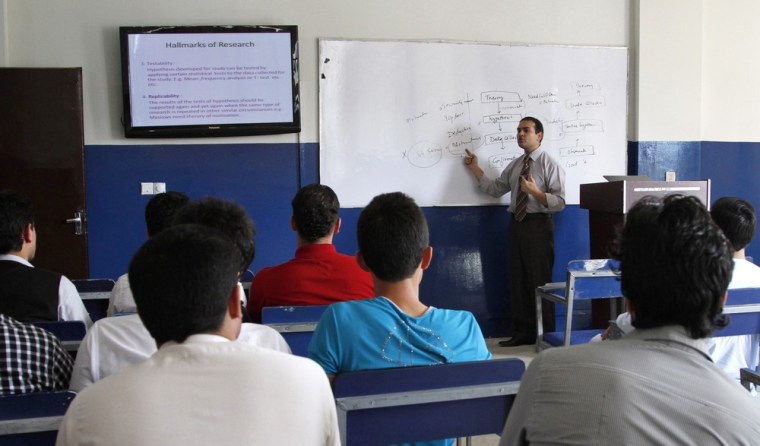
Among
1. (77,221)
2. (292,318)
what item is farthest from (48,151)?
(292,318)

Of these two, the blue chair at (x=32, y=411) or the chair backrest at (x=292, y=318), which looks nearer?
the blue chair at (x=32, y=411)

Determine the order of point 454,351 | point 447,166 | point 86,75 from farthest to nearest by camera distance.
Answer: point 447,166
point 86,75
point 454,351

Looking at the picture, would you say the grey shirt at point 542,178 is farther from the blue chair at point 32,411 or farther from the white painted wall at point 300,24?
the blue chair at point 32,411

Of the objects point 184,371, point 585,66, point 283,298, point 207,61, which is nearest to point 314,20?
point 207,61

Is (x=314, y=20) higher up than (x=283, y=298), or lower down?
higher up

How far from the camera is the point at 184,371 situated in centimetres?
98

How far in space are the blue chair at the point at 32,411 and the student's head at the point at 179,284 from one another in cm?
43

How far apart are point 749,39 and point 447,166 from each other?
2.78 m

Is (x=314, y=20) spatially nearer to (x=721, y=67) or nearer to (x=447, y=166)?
(x=447, y=166)

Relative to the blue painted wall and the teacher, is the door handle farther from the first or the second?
the teacher

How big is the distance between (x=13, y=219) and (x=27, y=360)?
1036 mm

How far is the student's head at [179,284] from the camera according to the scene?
1036mm

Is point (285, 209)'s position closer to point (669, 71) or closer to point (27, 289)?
point (27, 289)

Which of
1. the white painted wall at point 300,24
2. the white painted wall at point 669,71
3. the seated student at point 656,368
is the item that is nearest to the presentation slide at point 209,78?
the white painted wall at point 300,24
